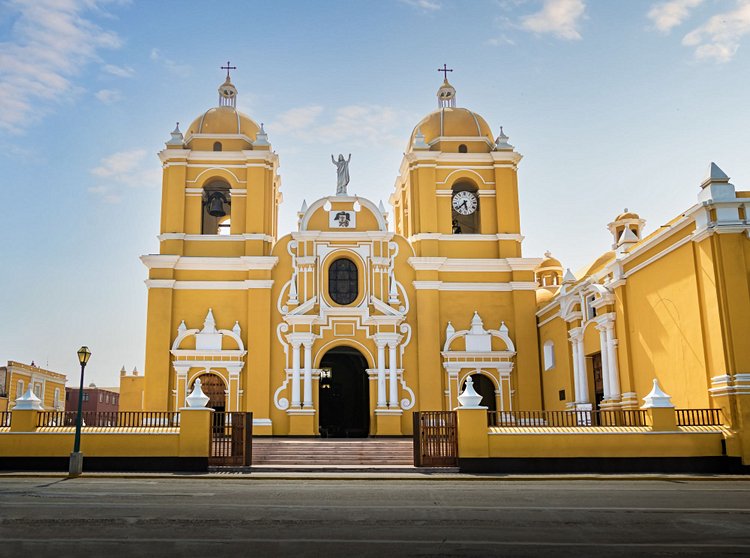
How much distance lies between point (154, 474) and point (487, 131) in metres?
18.9

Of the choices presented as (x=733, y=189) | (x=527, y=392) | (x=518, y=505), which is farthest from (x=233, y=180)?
(x=518, y=505)

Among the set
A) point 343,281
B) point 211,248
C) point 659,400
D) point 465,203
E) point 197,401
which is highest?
point 465,203

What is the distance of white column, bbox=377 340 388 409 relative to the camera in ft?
87.8

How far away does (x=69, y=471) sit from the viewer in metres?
17.8

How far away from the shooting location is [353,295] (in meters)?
28.0

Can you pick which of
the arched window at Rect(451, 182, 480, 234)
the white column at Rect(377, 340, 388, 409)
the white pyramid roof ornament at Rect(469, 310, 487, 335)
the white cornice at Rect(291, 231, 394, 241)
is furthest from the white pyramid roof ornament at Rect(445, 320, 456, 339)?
the arched window at Rect(451, 182, 480, 234)

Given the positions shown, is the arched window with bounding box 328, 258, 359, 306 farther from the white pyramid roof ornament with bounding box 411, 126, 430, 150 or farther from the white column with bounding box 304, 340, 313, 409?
the white pyramid roof ornament with bounding box 411, 126, 430, 150

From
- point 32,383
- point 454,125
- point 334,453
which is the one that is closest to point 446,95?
point 454,125

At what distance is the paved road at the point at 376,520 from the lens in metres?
8.30

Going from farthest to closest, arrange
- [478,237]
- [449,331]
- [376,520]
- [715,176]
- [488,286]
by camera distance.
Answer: [478,237], [488,286], [449,331], [715,176], [376,520]

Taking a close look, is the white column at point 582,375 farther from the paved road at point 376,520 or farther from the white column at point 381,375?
the paved road at point 376,520

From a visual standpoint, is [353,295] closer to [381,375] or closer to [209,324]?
[381,375]

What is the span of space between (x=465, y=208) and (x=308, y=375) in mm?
8700

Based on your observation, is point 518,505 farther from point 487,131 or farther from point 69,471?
point 487,131
